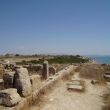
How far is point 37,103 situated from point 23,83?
1.16 m

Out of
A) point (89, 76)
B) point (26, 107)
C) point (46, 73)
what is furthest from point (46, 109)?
point (89, 76)

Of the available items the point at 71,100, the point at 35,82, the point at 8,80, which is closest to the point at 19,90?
the point at 8,80

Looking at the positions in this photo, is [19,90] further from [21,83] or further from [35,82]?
[35,82]

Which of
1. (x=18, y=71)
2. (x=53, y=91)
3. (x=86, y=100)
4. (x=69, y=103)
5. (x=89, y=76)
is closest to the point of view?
(x=18, y=71)

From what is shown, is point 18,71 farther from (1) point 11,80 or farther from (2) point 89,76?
(2) point 89,76

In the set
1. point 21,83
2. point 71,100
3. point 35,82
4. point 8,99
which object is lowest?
point 71,100

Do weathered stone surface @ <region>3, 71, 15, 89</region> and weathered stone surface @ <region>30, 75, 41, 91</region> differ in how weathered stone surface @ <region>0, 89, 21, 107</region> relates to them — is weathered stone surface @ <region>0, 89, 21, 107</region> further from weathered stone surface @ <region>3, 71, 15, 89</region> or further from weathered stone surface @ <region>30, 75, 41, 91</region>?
weathered stone surface @ <region>30, 75, 41, 91</region>

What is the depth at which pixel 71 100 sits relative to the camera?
10.0m

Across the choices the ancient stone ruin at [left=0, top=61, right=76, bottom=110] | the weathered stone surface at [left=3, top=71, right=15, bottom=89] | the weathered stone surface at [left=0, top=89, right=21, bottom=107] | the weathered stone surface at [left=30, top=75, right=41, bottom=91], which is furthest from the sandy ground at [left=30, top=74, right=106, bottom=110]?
the weathered stone surface at [left=3, top=71, right=15, bottom=89]

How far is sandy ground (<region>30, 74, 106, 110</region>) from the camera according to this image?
891cm

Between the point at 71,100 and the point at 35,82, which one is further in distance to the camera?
the point at 35,82

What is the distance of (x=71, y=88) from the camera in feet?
40.8

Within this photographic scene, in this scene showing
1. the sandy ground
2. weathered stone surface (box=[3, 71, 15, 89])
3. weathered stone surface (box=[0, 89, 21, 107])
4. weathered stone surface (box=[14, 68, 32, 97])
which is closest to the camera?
weathered stone surface (box=[0, 89, 21, 107])

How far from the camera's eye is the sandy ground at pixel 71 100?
8.91m
